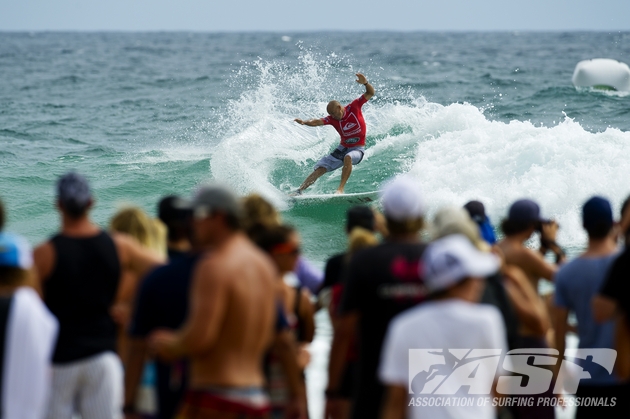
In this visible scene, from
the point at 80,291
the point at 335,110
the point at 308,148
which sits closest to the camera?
the point at 80,291

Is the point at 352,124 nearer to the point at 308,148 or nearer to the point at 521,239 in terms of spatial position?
the point at 308,148

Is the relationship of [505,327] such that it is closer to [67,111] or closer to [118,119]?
[118,119]

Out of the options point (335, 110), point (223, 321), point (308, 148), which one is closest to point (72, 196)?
point (223, 321)

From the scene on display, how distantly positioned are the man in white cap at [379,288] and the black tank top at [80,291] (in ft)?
3.32

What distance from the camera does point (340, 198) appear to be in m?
12.1

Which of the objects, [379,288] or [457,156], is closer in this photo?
[379,288]

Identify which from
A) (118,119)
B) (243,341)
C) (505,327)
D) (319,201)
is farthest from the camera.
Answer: (118,119)

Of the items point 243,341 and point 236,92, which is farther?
point 236,92

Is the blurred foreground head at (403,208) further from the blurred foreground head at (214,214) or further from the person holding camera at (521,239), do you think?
the person holding camera at (521,239)

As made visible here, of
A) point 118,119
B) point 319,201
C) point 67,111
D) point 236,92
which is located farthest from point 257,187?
point 236,92

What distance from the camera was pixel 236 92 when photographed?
33.5 m

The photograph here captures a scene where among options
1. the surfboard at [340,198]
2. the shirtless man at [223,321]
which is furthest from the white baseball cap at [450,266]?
the surfboard at [340,198]

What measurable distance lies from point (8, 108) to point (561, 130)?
21.3 meters

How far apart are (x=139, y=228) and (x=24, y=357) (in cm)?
115
